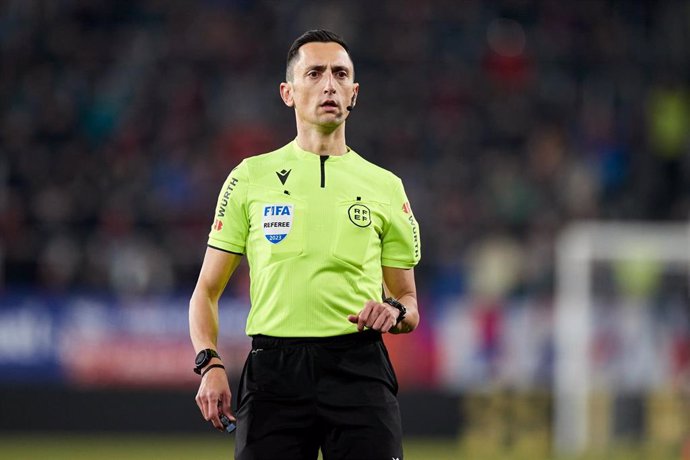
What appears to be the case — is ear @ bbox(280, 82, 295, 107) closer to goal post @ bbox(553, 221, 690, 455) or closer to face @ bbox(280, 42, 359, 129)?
face @ bbox(280, 42, 359, 129)

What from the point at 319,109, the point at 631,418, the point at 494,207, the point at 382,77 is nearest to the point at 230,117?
the point at 382,77

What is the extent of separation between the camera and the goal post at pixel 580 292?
1514cm

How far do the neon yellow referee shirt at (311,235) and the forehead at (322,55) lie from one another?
0.32 metres

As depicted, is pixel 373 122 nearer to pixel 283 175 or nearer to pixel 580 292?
pixel 580 292

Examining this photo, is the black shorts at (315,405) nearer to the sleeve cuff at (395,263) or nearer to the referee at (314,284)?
the referee at (314,284)

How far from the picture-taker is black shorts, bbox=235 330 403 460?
14.5ft

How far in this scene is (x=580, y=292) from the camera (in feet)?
50.5


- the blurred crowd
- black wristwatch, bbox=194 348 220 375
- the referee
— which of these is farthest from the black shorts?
the blurred crowd

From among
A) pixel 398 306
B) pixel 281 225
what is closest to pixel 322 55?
pixel 281 225

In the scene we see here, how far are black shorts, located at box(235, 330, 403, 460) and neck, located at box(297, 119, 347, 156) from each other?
2.29 feet

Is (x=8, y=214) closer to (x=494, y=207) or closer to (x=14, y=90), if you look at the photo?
(x=14, y=90)

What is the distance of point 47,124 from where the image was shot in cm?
1691

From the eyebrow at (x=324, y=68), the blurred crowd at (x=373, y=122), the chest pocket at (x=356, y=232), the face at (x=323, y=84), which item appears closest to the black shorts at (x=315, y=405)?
the chest pocket at (x=356, y=232)

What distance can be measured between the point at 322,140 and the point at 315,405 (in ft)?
3.19
